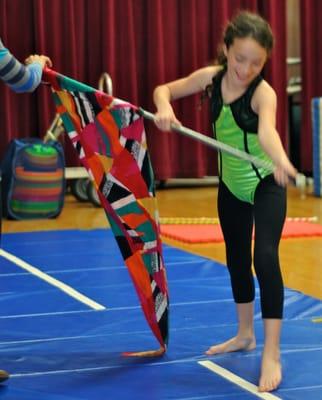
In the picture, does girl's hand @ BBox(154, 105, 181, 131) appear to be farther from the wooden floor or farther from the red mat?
the red mat

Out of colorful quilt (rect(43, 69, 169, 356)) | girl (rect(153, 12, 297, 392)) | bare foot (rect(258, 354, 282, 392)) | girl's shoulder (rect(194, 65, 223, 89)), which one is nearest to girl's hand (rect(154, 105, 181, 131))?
girl (rect(153, 12, 297, 392))

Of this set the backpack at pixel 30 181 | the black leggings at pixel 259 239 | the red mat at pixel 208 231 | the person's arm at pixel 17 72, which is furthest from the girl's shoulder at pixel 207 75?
the backpack at pixel 30 181

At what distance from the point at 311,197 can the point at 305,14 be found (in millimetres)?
1853

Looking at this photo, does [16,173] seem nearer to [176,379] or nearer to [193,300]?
[193,300]

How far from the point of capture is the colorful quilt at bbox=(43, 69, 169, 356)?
2846 millimetres

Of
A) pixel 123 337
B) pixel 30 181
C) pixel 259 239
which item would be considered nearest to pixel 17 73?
pixel 259 239

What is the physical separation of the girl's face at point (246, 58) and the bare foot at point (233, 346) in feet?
2.73

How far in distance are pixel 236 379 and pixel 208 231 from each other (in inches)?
108

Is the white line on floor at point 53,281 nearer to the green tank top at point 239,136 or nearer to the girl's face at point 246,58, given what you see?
the green tank top at point 239,136

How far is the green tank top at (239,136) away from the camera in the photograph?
2.73 metres

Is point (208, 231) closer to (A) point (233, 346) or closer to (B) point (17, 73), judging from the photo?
(A) point (233, 346)

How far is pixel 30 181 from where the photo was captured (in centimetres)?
615

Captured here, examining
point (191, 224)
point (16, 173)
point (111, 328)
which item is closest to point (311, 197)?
point (191, 224)

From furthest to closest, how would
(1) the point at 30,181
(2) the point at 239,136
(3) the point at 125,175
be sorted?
(1) the point at 30,181, (3) the point at 125,175, (2) the point at 239,136
